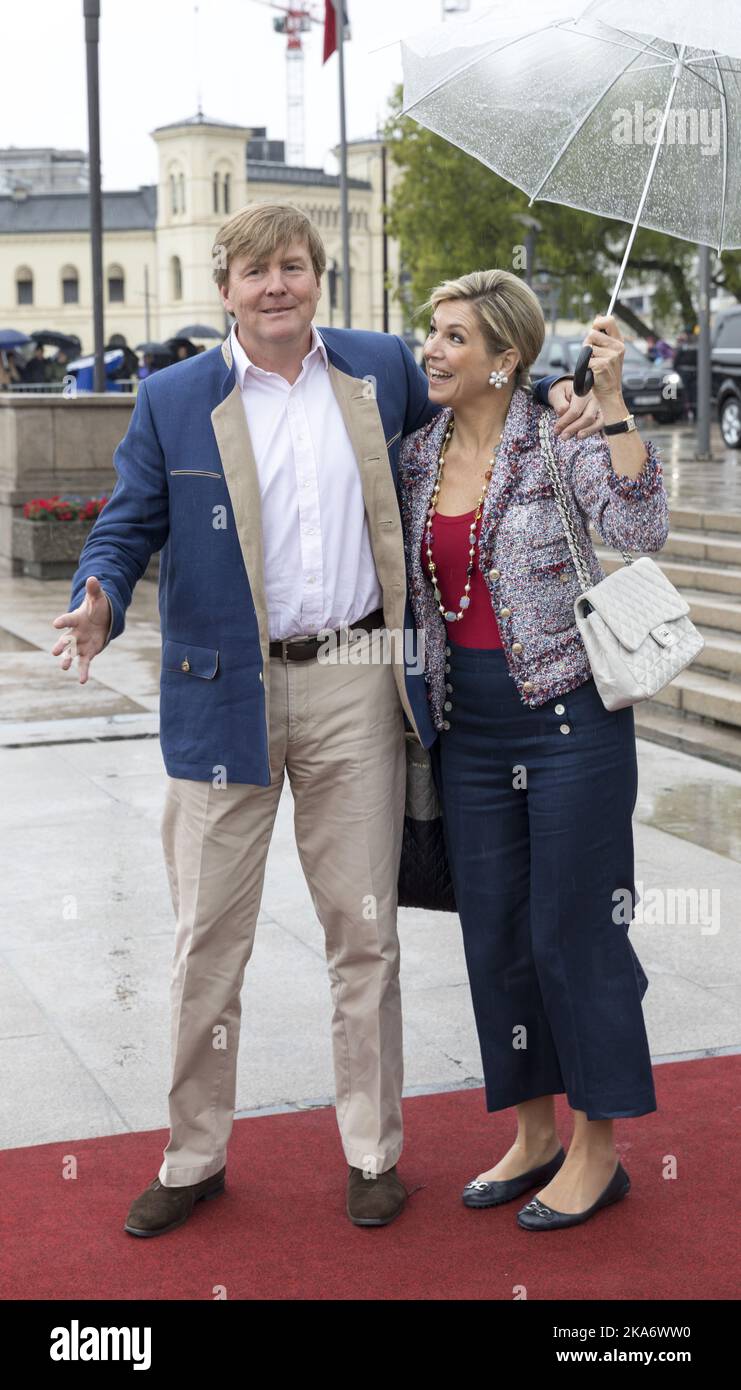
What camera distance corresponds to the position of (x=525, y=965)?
13.1 feet

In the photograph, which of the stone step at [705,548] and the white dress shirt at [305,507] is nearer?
the white dress shirt at [305,507]

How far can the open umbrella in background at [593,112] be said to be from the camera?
428cm

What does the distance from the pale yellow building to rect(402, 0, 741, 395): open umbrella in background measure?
117 metres

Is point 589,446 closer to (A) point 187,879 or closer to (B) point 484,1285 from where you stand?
(A) point 187,879

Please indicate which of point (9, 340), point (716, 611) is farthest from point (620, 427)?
point (9, 340)

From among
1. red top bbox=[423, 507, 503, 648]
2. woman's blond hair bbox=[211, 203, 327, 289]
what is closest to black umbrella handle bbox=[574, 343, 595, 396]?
red top bbox=[423, 507, 503, 648]

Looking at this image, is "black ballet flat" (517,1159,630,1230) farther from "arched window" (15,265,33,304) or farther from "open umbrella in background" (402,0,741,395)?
"arched window" (15,265,33,304)

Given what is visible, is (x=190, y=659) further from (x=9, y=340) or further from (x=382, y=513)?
(x=9, y=340)

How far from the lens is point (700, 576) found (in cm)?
1172

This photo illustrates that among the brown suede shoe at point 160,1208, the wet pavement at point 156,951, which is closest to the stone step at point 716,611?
the wet pavement at point 156,951

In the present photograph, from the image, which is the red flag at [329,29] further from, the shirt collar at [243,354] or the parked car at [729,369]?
the shirt collar at [243,354]

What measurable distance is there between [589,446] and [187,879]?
126 centimetres

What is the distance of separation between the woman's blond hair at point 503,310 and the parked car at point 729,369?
59.4ft

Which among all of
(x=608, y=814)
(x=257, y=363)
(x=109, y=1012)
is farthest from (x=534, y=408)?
(x=109, y=1012)
